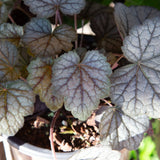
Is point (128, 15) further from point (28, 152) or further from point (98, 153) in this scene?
point (28, 152)

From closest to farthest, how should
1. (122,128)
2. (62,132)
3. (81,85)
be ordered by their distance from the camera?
(81,85)
(122,128)
(62,132)

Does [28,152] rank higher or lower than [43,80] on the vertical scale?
lower

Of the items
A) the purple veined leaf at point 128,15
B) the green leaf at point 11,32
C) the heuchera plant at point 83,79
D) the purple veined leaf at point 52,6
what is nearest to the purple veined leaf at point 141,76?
the heuchera plant at point 83,79

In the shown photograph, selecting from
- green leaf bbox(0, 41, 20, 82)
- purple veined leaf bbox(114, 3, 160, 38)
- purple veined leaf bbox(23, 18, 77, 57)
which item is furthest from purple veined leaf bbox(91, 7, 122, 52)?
green leaf bbox(0, 41, 20, 82)

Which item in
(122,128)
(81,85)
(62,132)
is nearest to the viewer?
(81,85)

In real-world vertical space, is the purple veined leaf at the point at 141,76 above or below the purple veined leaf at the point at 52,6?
below

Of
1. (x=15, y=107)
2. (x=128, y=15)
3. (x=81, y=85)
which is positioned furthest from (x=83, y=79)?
(x=128, y=15)

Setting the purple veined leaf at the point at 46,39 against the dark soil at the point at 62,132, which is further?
the dark soil at the point at 62,132

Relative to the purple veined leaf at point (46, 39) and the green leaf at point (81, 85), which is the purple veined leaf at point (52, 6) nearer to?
the purple veined leaf at point (46, 39)
